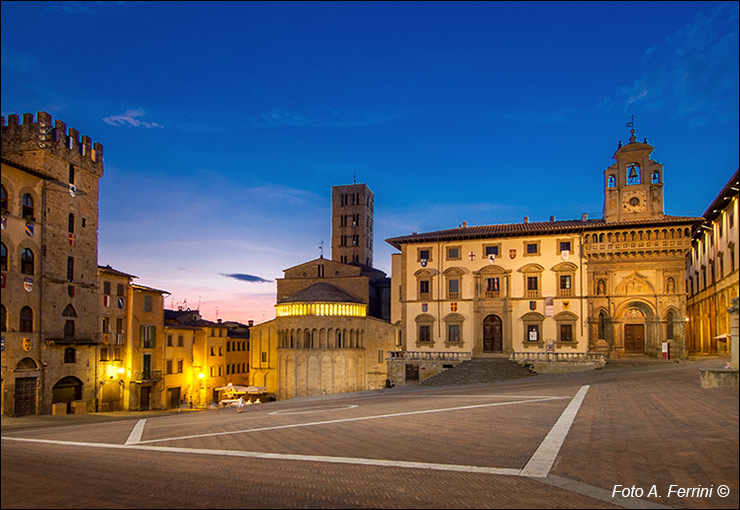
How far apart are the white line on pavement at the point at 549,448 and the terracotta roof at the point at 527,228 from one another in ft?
103

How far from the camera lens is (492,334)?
185ft

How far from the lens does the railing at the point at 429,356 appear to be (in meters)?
55.1

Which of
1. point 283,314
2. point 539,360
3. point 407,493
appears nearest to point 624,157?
point 539,360

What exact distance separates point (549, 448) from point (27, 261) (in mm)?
38487

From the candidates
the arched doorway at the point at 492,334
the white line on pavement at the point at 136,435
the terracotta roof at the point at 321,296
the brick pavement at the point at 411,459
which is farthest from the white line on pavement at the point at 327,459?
the terracotta roof at the point at 321,296

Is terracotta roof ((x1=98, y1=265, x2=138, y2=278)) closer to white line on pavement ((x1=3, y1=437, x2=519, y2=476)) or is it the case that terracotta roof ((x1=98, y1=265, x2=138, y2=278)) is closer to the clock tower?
white line on pavement ((x1=3, y1=437, x2=519, y2=476))

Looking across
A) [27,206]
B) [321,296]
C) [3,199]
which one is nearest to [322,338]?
[321,296]

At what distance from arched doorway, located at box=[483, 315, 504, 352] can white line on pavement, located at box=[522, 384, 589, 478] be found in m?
31.6

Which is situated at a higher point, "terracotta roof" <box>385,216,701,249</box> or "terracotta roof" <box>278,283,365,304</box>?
"terracotta roof" <box>385,216,701,249</box>

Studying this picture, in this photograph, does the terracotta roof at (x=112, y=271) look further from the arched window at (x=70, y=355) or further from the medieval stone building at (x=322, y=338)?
the medieval stone building at (x=322, y=338)

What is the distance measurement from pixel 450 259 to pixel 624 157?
19087 millimetres

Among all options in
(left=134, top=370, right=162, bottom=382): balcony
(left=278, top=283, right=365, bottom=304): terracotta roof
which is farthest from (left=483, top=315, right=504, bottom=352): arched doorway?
(left=134, top=370, right=162, bottom=382): balcony

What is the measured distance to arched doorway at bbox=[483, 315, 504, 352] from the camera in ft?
184

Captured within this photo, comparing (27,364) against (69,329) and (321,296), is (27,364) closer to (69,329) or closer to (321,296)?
(69,329)
